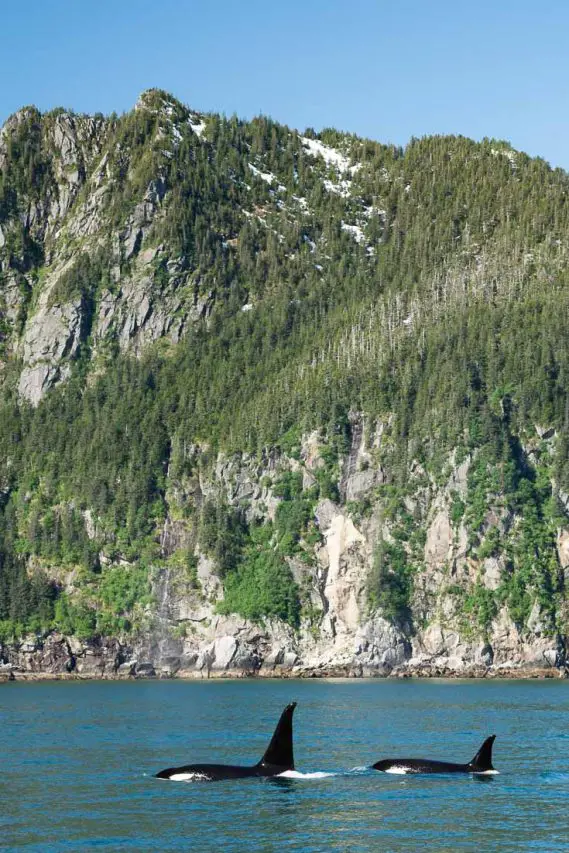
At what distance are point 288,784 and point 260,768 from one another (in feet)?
6.96

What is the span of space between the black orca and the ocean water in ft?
2.49

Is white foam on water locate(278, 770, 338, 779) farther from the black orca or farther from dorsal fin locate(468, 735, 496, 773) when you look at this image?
dorsal fin locate(468, 735, 496, 773)

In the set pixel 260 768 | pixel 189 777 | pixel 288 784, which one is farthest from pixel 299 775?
pixel 189 777

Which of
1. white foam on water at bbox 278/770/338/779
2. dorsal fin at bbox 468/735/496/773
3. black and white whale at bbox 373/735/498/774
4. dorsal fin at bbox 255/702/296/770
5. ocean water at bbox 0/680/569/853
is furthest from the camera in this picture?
dorsal fin at bbox 468/735/496/773

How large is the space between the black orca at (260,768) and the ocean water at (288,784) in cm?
76

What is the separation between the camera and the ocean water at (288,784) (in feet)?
196

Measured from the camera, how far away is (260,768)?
74562 mm

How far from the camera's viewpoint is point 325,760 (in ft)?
279

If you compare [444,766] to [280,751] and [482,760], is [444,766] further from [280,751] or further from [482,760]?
[280,751]

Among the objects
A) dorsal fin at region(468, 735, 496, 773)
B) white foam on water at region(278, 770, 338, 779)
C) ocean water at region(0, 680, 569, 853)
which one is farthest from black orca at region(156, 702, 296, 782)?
dorsal fin at region(468, 735, 496, 773)

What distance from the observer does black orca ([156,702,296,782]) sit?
240 feet

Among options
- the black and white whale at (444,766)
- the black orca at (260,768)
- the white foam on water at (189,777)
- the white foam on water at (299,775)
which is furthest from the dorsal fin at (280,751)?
the black and white whale at (444,766)

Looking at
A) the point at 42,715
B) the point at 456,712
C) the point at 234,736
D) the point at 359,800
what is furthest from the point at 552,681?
the point at 359,800

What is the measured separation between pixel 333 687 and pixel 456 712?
5452 centimetres
